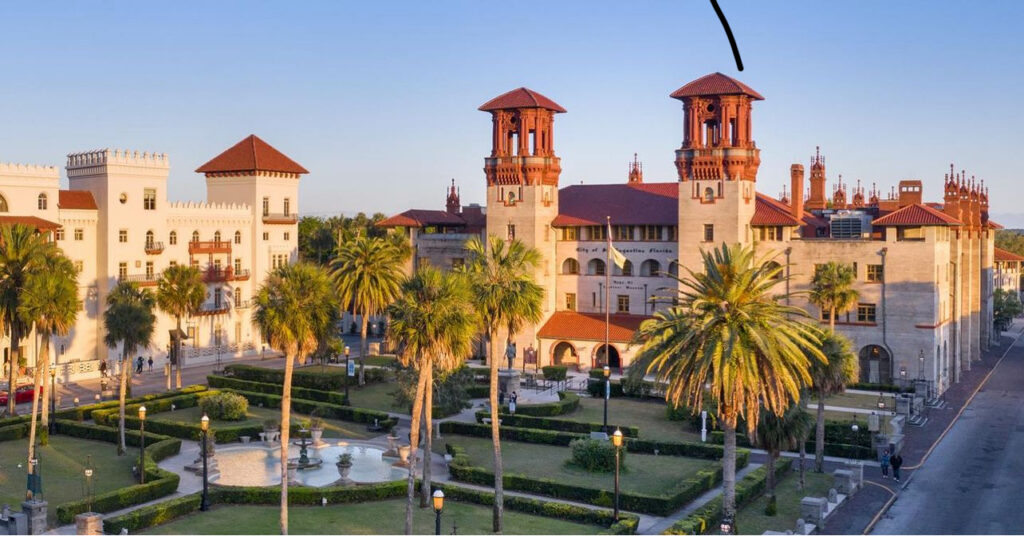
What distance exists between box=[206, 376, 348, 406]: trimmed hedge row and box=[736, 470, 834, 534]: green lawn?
30.2 m

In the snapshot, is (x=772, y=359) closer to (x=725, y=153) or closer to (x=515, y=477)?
(x=515, y=477)

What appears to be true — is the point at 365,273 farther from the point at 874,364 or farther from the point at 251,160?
the point at 874,364

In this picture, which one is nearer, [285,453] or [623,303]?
[285,453]

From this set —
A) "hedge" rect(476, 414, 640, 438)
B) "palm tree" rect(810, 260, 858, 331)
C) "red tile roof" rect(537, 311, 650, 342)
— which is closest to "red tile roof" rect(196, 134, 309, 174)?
"red tile roof" rect(537, 311, 650, 342)

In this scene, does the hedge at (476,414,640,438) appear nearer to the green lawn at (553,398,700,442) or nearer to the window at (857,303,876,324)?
the green lawn at (553,398,700,442)

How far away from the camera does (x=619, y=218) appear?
79.1 m

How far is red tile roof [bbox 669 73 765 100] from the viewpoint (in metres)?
71.4

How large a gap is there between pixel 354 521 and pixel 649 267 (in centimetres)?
4570

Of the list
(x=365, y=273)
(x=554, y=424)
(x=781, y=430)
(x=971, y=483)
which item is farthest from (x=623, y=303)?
(x=781, y=430)

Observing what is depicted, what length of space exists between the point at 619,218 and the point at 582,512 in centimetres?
4439

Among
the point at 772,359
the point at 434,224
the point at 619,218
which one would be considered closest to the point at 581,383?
the point at 619,218

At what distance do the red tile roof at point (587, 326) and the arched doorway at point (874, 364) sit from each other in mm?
16947

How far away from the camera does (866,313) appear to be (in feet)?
229

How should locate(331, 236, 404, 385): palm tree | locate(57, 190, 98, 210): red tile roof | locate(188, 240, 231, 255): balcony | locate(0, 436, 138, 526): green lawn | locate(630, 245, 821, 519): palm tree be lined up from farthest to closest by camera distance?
locate(188, 240, 231, 255): balcony < locate(57, 190, 98, 210): red tile roof < locate(331, 236, 404, 385): palm tree < locate(0, 436, 138, 526): green lawn < locate(630, 245, 821, 519): palm tree
